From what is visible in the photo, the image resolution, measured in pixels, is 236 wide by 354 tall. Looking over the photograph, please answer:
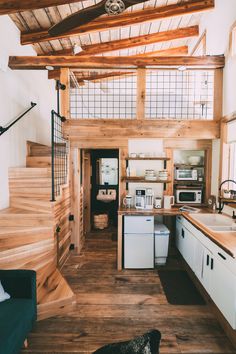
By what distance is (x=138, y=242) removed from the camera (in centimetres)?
381

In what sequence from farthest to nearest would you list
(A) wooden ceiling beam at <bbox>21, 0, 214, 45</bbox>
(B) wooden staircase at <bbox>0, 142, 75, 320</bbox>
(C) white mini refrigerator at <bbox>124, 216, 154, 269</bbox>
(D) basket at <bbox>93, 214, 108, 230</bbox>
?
(D) basket at <bbox>93, 214, 108, 230</bbox> < (A) wooden ceiling beam at <bbox>21, 0, 214, 45</bbox> < (C) white mini refrigerator at <bbox>124, 216, 154, 269</bbox> < (B) wooden staircase at <bbox>0, 142, 75, 320</bbox>

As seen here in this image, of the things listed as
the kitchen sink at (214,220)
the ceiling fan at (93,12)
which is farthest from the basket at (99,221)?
the ceiling fan at (93,12)

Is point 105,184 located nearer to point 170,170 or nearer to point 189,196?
point 170,170

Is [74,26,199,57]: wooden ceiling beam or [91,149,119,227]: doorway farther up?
[74,26,199,57]: wooden ceiling beam

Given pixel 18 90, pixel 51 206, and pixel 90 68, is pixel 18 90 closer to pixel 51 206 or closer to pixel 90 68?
pixel 90 68

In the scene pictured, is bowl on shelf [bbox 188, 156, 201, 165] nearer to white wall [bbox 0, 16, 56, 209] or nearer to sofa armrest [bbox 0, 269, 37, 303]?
white wall [bbox 0, 16, 56, 209]

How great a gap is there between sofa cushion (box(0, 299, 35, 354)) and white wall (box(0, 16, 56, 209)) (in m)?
1.95

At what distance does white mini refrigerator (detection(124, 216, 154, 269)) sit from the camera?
12.4 ft

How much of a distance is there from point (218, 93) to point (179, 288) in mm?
3307

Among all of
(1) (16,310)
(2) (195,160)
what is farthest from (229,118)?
(1) (16,310)

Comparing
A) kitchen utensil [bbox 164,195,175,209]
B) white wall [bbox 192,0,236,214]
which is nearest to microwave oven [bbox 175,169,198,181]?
white wall [bbox 192,0,236,214]

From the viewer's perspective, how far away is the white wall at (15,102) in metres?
3.67

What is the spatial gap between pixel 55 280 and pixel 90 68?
349 centimetres

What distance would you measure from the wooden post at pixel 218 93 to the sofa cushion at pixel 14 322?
3.98 m
